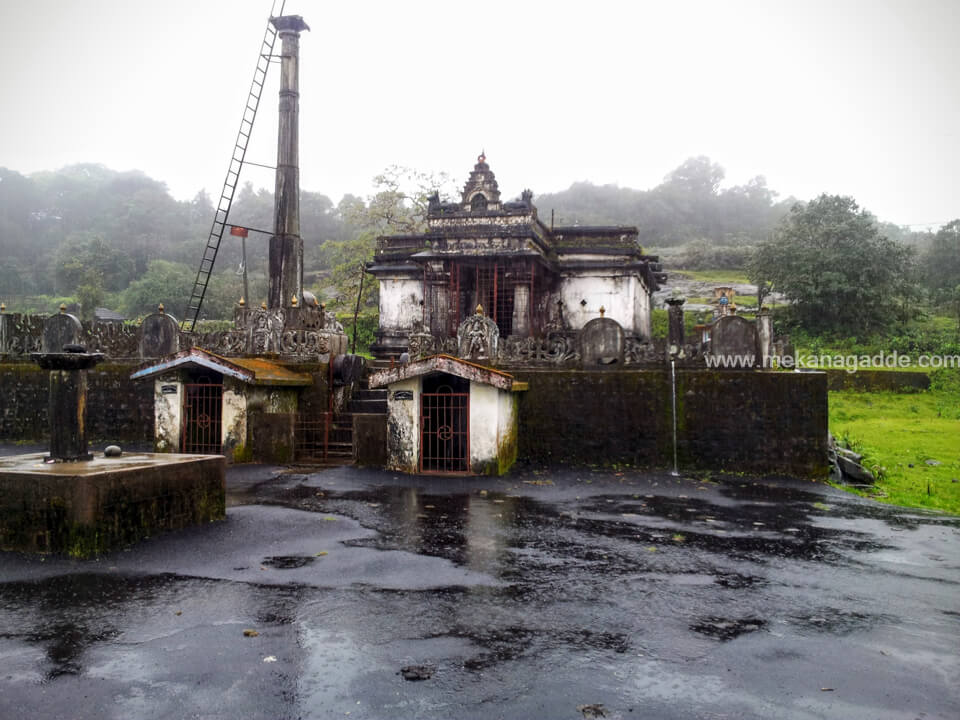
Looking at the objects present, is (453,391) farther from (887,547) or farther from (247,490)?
(887,547)

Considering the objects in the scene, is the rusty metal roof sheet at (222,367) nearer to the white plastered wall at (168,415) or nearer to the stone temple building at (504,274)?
the white plastered wall at (168,415)

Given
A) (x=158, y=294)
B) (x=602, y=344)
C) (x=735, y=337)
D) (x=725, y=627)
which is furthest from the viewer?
(x=158, y=294)

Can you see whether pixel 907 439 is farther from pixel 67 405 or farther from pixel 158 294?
pixel 158 294

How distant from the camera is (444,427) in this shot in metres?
13.4

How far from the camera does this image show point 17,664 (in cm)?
476

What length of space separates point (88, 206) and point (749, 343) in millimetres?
89929

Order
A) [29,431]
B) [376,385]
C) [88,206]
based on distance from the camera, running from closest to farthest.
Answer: [376,385] → [29,431] → [88,206]

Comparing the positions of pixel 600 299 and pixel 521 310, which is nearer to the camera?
pixel 521 310

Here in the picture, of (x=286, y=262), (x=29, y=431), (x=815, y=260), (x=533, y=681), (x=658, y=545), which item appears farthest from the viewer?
(x=815, y=260)

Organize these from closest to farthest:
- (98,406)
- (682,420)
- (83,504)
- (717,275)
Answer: (83,504) → (682,420) → (98,406) → (717,275)

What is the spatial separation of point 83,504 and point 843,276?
37.7m

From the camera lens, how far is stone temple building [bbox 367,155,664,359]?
2350cm

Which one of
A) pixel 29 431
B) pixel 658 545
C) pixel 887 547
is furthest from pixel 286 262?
pixel 887 547

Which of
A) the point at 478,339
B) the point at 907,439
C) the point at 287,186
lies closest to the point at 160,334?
the point at 287,186
